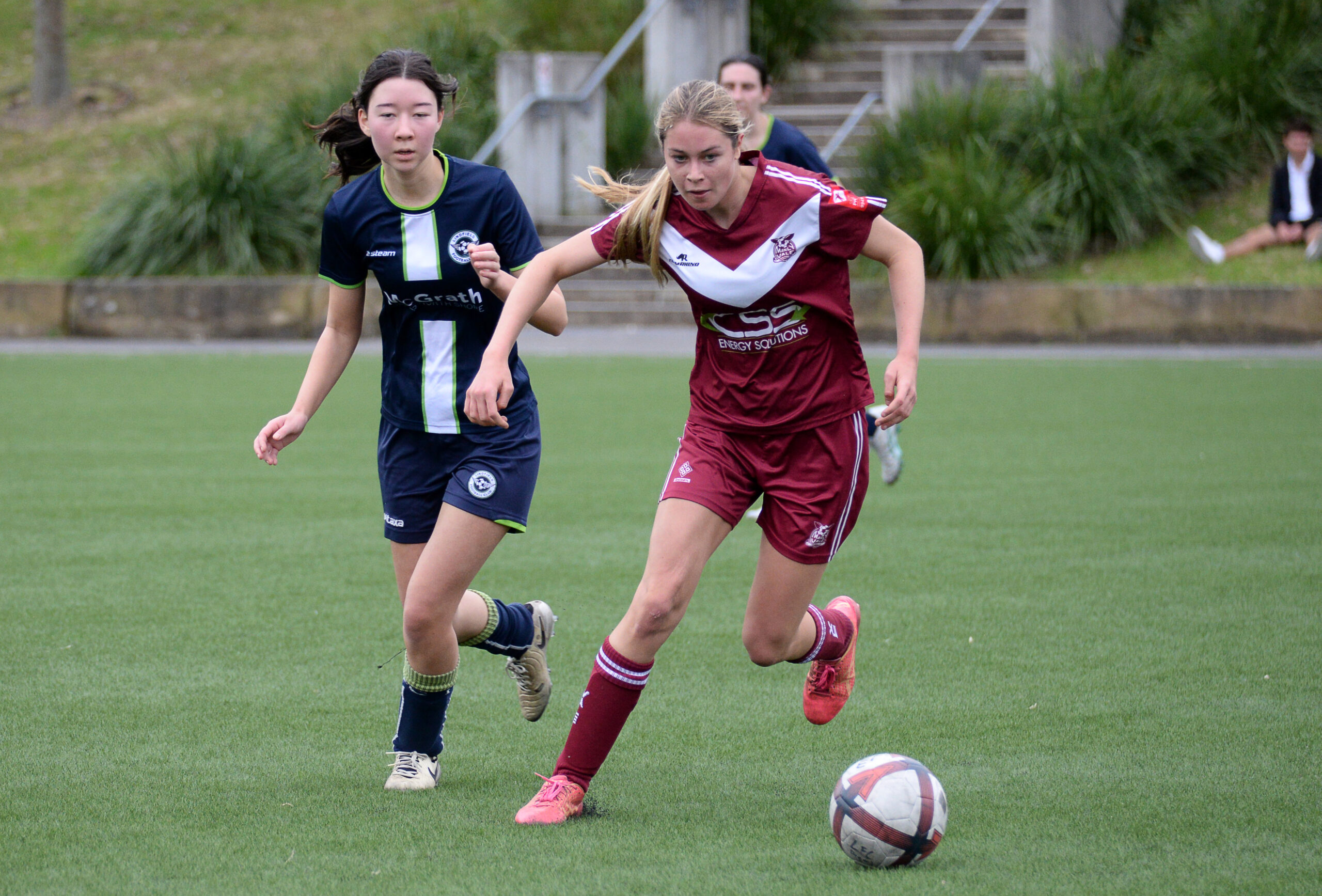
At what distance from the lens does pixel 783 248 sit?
4.23m

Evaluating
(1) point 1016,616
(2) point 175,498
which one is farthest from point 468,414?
(2) point 175,498

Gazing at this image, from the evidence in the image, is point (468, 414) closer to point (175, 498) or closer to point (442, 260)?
point (442, 260)

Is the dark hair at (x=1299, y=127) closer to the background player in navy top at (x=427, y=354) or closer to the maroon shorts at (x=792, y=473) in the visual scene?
the maroon shorts at (x=792, y=473)

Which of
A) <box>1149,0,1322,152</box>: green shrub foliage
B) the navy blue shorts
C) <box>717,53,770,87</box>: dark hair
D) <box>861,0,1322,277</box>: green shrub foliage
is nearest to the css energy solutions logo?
the navy blue shorts

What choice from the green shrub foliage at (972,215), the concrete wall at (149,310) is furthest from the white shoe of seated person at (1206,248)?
the concrete wall at (149,310)

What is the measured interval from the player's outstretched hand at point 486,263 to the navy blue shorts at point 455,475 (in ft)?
1.52

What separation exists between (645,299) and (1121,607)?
42.7ft

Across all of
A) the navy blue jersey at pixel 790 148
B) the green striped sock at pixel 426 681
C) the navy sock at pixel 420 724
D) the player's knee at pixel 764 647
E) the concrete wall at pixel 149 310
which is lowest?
the concrete wall at pixel 149 310

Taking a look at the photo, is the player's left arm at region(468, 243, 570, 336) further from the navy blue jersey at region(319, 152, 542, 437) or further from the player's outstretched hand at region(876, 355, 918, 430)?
the player's outstretched hand at region(876, 355, 918, 430)

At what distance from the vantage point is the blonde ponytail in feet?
13.1

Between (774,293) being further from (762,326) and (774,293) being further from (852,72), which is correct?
(852,72)

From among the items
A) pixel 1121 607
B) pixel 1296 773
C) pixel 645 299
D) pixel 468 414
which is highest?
pixel 468 414

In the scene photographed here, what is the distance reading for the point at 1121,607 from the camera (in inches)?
252

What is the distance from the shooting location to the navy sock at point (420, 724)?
14.6ft
